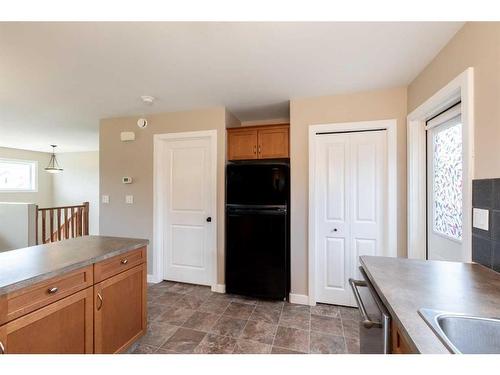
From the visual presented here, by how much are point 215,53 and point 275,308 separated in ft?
8.11

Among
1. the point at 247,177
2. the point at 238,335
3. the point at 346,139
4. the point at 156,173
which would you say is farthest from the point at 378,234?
the point at 156,173

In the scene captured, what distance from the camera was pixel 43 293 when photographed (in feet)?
3.74

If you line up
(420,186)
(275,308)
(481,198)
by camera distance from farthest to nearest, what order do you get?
(275,308) → (420,186) → (481,198)

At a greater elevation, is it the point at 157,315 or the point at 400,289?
the point at 400,289

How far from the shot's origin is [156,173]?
317 centimetres

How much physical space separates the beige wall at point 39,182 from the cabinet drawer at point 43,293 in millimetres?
6811

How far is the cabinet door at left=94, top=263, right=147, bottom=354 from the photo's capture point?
1.43 meters

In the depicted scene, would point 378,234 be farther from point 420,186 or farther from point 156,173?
point 156,173

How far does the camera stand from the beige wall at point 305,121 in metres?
2.37

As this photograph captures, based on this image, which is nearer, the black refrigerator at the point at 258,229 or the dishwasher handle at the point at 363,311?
the dishwasher handle at the point at 363,311

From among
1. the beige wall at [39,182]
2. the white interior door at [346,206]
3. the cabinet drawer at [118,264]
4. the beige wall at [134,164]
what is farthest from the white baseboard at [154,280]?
the beige wall at [39,182]

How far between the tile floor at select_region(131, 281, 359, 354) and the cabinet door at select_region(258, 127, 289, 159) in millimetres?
1705

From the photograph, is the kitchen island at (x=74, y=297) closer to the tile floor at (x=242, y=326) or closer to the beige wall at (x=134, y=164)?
the tile floor at (x=242, y=326)

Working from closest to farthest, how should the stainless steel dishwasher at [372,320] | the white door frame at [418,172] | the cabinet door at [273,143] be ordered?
the stainless steel dishwasher at [372,320] < the white door frame at [418,172] < the cabinet door at [273,143]
